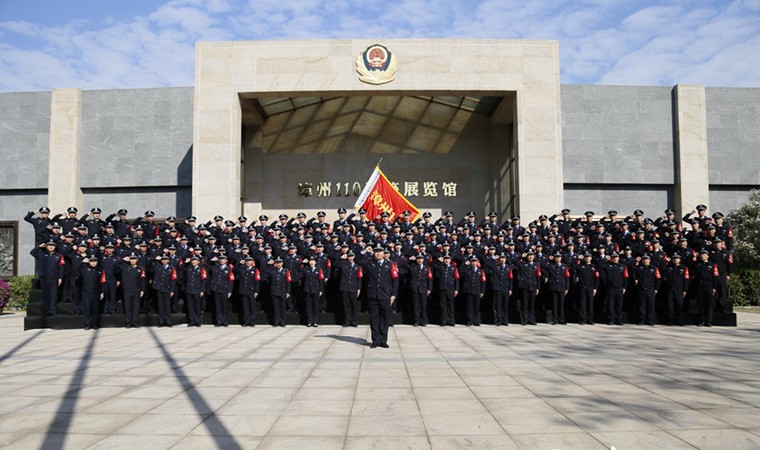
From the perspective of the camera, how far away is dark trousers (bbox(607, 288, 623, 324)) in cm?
1258

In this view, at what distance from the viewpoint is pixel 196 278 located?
40.1ft

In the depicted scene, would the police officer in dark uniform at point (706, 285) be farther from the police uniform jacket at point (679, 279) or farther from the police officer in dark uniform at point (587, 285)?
the police officer in dark uniform at point (587, 285)

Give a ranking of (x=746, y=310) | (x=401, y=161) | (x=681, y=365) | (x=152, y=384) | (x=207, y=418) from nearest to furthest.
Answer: (x=207, y=418), (x=152, y=384), (x=681, y=365), (x=746, y=310), (x=401, y=161)

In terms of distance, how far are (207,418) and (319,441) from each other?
1.16m

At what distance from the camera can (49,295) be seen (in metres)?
11.9

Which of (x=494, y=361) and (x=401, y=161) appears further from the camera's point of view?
(x=401, y=161)

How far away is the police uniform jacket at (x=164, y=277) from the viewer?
12.2 meters

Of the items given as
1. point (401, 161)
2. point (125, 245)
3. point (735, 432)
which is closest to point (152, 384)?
point (735, 432)

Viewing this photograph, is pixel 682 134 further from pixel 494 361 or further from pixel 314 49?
pixel 494 361

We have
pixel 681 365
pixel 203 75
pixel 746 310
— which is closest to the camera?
pixel 681 365

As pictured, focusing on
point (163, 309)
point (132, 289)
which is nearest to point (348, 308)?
point (163, 309)

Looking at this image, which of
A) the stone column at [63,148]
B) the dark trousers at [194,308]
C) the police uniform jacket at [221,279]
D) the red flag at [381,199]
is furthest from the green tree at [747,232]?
the stone column at [63,148]

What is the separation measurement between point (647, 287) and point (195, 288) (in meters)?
10.3

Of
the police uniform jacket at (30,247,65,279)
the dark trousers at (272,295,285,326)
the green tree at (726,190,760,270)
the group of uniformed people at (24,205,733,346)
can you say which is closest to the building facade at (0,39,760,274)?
the green tree at (726,190,760,270)
